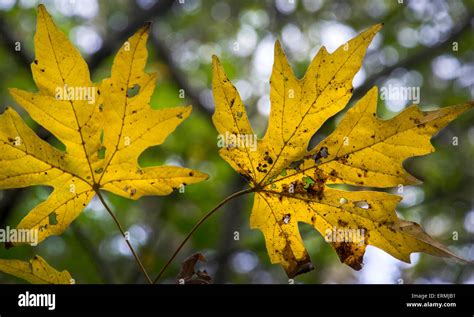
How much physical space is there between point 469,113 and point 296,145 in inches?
211

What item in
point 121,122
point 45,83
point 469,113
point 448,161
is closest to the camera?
point 45,83

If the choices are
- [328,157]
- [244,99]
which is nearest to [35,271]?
[328,157]

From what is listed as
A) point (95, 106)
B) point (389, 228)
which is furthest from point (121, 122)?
point (389, 228)

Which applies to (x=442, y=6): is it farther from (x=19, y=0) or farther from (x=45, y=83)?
(x=45, y=83)

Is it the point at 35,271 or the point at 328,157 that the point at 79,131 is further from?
the point at 328,157

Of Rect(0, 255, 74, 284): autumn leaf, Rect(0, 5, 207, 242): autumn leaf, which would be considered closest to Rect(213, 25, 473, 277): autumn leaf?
Rect(0, 5, 207, 242): autumn leaf

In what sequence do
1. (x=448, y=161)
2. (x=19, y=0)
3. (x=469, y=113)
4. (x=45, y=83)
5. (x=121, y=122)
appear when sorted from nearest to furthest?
(x=45, y=83) → (x=121, y=122) → (x=19, y=0) → (x=469, y=113) → (x=448, y=161)

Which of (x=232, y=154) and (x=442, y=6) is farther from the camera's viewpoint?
(x=442, y=6)

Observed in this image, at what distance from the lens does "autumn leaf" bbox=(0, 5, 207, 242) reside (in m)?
1.24

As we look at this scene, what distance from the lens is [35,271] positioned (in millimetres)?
1392

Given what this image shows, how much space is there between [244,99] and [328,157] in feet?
18.0

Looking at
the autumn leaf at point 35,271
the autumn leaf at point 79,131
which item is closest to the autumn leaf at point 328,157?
the autumn leaf at point 79,131

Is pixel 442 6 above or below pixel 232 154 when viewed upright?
above
